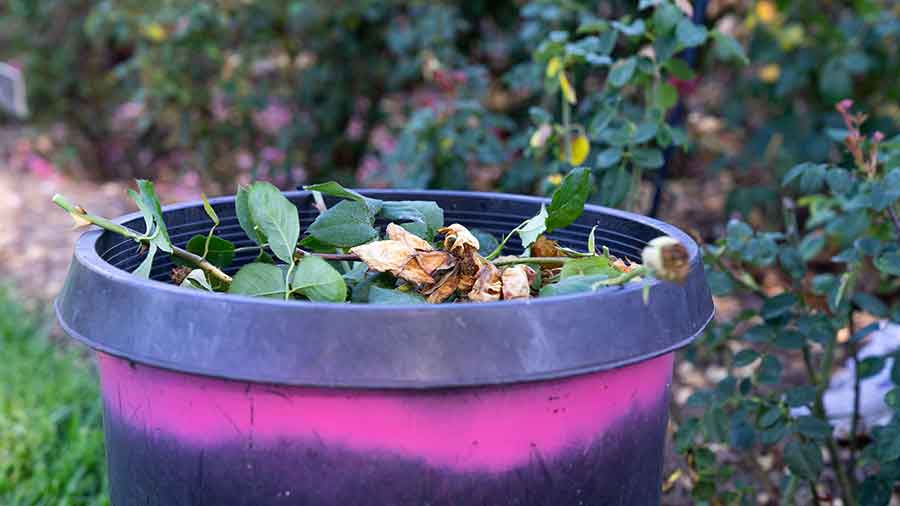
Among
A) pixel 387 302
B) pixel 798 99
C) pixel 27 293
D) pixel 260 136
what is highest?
pixel 387 302

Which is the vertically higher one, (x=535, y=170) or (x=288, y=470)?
(x=288, y=470)

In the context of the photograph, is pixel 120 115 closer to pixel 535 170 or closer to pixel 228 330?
pixel 535 170

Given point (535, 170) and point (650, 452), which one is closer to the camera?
point (650, 452)

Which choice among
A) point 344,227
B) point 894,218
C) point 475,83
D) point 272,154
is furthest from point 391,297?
point 272,154

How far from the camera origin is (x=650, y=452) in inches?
41.7

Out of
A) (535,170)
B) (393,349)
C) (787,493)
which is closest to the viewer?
(393,349)

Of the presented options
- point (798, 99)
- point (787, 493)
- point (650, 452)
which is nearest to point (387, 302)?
point (650, 452)

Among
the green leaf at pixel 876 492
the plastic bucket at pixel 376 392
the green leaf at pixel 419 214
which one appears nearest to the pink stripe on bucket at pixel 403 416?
the plastic bucket at pixel 376 392

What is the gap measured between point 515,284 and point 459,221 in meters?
0.41

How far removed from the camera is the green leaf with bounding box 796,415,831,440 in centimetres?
150

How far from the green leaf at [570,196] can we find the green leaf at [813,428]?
63cm

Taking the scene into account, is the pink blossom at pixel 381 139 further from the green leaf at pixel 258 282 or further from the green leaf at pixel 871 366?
the green leaf at pixel 258 282

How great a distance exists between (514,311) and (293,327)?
198 mm

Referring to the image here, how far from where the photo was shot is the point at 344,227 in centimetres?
115
